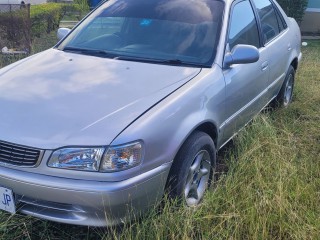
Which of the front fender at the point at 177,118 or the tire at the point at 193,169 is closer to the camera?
the front fender at the point at 177,118

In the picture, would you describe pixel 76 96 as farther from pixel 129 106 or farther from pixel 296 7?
pixel 296 7

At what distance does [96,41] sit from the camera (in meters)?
3.90

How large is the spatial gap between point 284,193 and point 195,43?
137 cm

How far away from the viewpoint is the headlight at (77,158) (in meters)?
2.46

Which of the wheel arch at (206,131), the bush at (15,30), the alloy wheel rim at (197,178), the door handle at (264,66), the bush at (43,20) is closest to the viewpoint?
the wheel arch at (206,131)

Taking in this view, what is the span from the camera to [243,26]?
411cm

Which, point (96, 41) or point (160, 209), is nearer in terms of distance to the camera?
point (160, 209)

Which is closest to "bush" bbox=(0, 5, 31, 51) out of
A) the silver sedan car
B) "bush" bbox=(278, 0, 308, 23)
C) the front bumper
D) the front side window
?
the silver sedan car

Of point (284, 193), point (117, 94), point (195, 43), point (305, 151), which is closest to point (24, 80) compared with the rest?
point (117, 94)

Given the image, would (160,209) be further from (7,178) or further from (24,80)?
(24,80)

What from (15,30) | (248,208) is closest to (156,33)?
(248,208)

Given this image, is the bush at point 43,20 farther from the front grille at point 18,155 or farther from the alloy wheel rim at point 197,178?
the front grille at point 18,155

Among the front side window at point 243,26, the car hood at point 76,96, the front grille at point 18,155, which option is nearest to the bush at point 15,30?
the car hood at point 76,96

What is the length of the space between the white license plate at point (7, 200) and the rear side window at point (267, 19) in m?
2.96
